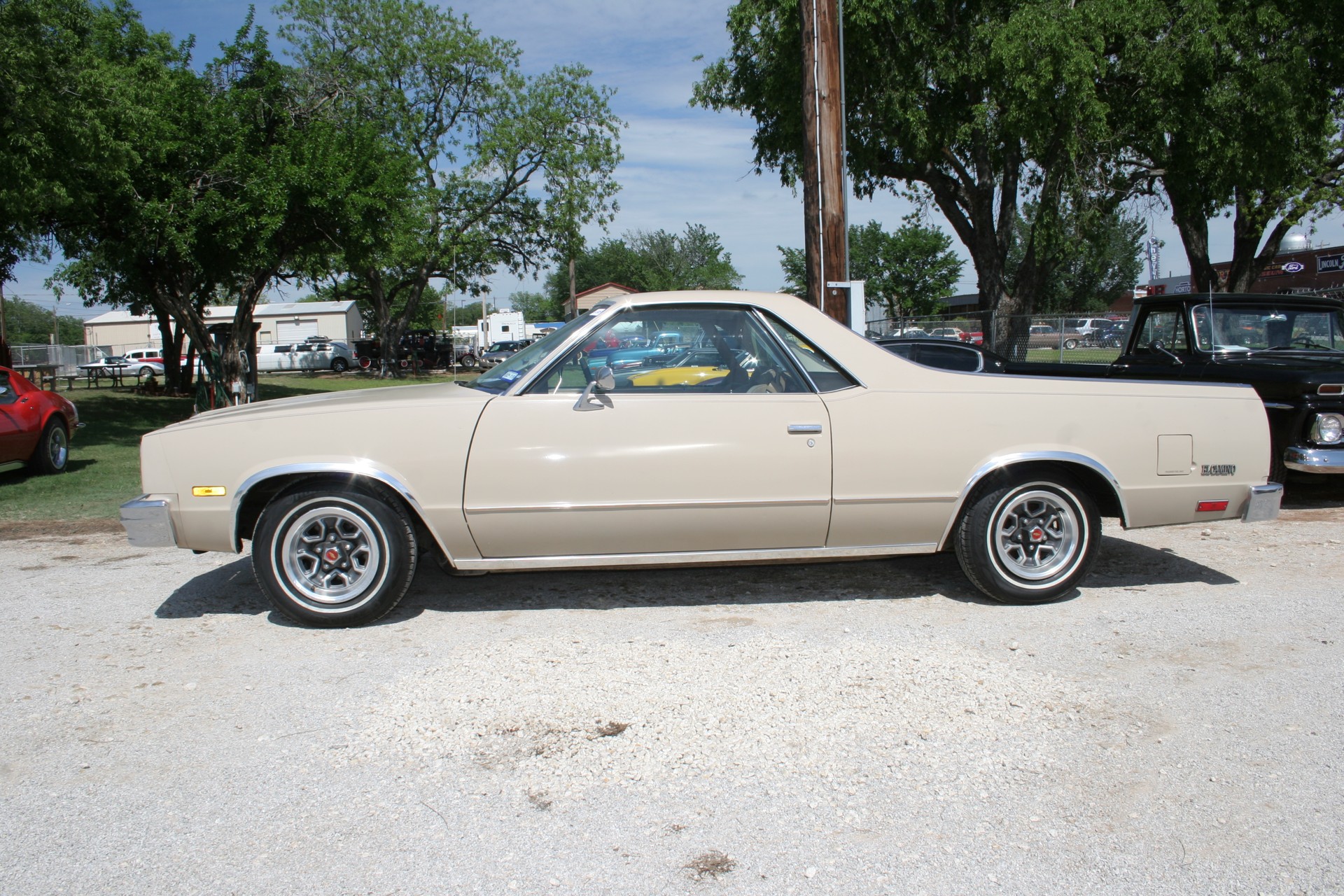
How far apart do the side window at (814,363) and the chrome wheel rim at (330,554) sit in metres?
2.15

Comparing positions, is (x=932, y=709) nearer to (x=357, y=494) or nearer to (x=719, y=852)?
(x=719, y=852)

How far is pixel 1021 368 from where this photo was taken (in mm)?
9703

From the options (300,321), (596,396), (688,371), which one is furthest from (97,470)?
(300,321)

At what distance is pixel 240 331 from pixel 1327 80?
2079cm

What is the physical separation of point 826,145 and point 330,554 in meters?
5.71

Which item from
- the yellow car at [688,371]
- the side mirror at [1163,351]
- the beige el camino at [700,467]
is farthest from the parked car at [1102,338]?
the yellow car at [688,371]

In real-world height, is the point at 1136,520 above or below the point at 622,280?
below

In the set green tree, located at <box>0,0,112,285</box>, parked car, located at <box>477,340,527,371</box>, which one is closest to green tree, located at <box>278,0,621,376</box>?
parked car, located at <box>477,340,527,371</box>

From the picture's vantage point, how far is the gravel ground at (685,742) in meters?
2.56

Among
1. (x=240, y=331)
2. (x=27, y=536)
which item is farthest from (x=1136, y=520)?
(x=240, y=331)

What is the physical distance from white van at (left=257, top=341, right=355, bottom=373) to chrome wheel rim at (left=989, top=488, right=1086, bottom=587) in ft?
145

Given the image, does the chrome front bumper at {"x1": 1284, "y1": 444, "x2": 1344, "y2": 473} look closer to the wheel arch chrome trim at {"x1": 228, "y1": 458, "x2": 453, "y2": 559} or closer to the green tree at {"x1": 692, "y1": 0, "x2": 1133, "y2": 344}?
the wheel arch chrome trim at {"x1": 228, "y1": 458, "x2": 453, "y2": 559}

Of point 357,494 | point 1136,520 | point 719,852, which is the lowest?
point 719,852

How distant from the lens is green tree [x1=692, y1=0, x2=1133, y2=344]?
51.9ft
